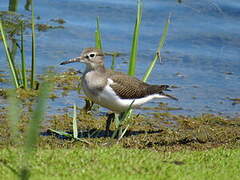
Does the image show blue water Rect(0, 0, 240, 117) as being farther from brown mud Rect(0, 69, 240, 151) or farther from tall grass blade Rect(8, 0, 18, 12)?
brown mud Rect(0, 69, 240, 151)

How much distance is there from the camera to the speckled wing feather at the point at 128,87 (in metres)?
7.89

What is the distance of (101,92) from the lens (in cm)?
→ 771

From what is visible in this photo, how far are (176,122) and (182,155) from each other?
213cm

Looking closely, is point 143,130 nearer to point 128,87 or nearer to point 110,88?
point 128,87

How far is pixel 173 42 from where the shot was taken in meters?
12.1

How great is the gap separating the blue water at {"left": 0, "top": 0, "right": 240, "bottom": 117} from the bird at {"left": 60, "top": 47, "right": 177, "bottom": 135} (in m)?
1.14

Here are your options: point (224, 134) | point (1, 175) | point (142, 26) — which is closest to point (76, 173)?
point (1, 175)

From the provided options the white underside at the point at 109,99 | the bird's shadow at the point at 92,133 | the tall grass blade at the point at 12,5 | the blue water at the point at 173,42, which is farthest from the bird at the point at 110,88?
the tall grass blade at the point at 12,5

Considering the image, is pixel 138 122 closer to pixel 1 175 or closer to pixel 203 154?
pixel 203 154

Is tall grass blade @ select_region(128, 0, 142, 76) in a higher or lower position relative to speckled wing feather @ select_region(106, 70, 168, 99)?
higher

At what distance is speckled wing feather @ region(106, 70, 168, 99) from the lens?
7895 millimetres

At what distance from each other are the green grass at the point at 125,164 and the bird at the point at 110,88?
45.7 inches

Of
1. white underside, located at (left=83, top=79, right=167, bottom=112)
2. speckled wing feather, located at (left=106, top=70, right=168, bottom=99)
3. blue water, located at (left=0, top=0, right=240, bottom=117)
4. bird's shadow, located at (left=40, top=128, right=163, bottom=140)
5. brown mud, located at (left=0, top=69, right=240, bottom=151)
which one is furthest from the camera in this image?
blue water, located at (left=0, top=0, right=240, bottom=117)

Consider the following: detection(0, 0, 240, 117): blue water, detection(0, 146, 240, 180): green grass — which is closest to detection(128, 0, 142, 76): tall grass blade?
detection(0, 0, 240, 117): blue water
